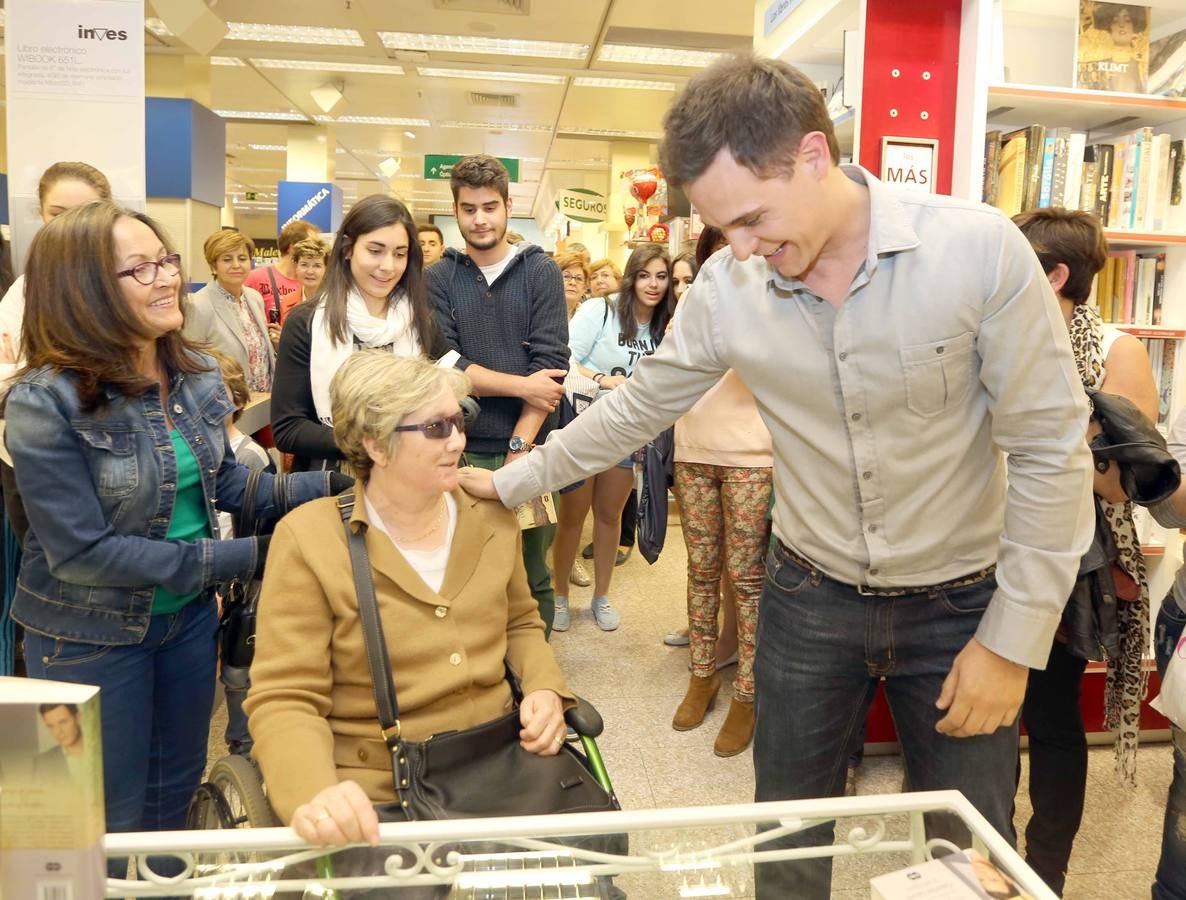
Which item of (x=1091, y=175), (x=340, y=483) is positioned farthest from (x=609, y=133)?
A: (x=340, y=483)

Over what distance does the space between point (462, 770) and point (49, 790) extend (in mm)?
812

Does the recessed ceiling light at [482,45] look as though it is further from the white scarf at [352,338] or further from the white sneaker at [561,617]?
the white scarf at [352,338]

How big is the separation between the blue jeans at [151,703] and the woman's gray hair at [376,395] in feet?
1.69

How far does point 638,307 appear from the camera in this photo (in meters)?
4.01

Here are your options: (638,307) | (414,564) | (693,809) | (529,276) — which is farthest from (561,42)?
(693,809)

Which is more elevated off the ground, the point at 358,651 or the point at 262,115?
the point at 262,115

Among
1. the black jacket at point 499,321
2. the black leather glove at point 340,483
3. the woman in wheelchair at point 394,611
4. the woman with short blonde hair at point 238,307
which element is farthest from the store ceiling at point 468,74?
the woman in wheelchair at point 394,611

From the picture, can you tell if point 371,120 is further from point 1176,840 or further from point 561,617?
point 1176,840

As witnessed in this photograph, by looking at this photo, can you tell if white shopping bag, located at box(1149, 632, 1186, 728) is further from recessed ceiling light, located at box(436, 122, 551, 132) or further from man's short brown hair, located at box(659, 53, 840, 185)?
recessed ceiling light, located at box(436, 122, 551, 132)

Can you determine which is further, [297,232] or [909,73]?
[297,232]

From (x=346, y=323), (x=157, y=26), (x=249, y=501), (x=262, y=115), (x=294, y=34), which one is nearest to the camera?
(x=249, y=501)

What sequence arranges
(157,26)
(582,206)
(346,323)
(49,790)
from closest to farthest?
1. (49,790)
2. (346,323)
3. (157,26)
4. (582,206)

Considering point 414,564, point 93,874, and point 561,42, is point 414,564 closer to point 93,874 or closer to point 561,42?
point 93,874

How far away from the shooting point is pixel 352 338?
2533mm
